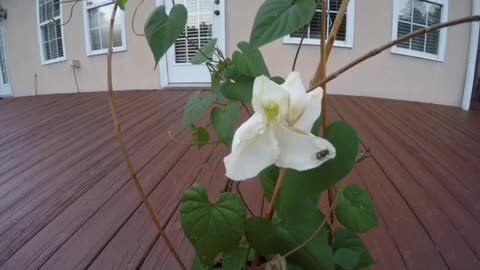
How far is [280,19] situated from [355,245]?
0.33 metres

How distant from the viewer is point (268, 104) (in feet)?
0.74

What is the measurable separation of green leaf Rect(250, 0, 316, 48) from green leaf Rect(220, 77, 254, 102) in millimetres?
75

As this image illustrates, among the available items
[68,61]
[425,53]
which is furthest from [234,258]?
[68,61]

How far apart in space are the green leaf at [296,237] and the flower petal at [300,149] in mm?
90

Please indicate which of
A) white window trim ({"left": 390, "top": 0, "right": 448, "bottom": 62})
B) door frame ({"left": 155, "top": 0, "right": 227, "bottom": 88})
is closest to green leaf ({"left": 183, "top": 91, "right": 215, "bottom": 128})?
door frame ({"left": 155, "top": 0, "right": 227, "bottom": 88})

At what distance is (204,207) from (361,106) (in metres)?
3.43

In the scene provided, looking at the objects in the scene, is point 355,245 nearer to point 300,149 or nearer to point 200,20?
point 300,149

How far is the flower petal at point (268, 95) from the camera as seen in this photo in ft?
0.73

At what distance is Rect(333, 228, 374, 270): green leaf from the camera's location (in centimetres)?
41

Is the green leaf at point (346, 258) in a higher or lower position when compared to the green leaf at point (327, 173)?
lower

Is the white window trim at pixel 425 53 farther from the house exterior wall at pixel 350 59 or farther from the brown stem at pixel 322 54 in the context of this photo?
the brown stem at pixel 322 54

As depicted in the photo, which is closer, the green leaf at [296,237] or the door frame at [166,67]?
the green leaf at [296,237]

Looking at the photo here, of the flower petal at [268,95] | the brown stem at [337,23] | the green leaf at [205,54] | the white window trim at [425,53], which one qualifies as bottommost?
the flower petal at [268,95]

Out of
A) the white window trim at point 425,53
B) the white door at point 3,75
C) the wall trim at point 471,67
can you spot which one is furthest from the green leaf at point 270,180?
the white door at point 3,75
